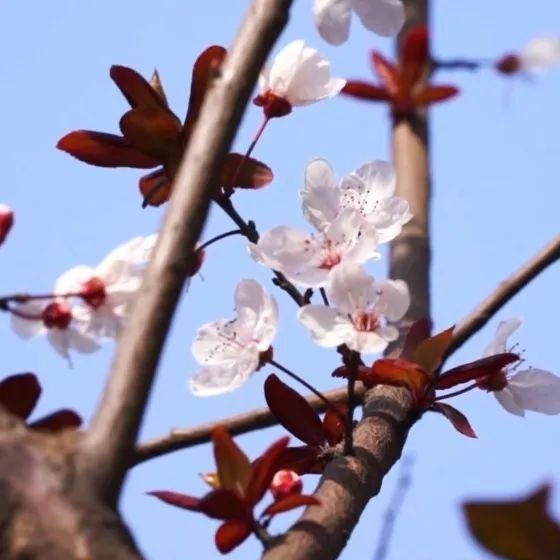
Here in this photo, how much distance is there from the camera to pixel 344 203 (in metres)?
1.20

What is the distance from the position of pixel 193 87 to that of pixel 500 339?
0.41 m

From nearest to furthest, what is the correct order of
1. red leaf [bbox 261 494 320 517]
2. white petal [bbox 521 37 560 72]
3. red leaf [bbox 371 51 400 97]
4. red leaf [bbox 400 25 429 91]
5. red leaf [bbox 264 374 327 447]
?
red leaf [bbox 261 494 320 517] < red leaf [bbox 264 374 327 447] < red leaf [bbox 400 25 429 91] < red leaf [bbox 371 51 400 97] < white petal [bbox 521 37 560 72]

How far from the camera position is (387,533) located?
1.40 metres

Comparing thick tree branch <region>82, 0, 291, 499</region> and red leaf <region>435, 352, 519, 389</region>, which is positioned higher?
thick tree branch <region>82, 0, 291, 499</region>

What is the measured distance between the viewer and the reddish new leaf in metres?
0.61

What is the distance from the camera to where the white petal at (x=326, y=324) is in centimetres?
108

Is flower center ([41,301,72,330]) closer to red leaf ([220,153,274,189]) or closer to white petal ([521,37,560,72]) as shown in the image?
red leaf ([220,153,274,189])

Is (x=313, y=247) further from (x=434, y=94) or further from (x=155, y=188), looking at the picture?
(x=434, y=94)

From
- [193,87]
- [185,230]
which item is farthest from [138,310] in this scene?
[193,87]

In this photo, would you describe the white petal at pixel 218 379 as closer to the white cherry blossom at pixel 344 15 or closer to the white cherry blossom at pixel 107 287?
the white cherry blossom at pixel 107 287

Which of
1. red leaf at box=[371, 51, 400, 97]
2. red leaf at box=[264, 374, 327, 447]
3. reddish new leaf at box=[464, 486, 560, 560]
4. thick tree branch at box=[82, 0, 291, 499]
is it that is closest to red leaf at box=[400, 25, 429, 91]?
red leaf at box=[371, 51, 400, 97]

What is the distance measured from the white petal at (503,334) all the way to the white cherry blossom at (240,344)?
0.88 ft

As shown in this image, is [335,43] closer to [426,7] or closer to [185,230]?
[185,230]

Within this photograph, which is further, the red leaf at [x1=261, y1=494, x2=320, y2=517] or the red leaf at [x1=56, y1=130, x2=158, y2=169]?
the red leaf at [x1=56, y1=130, x2=158, y2=169]
